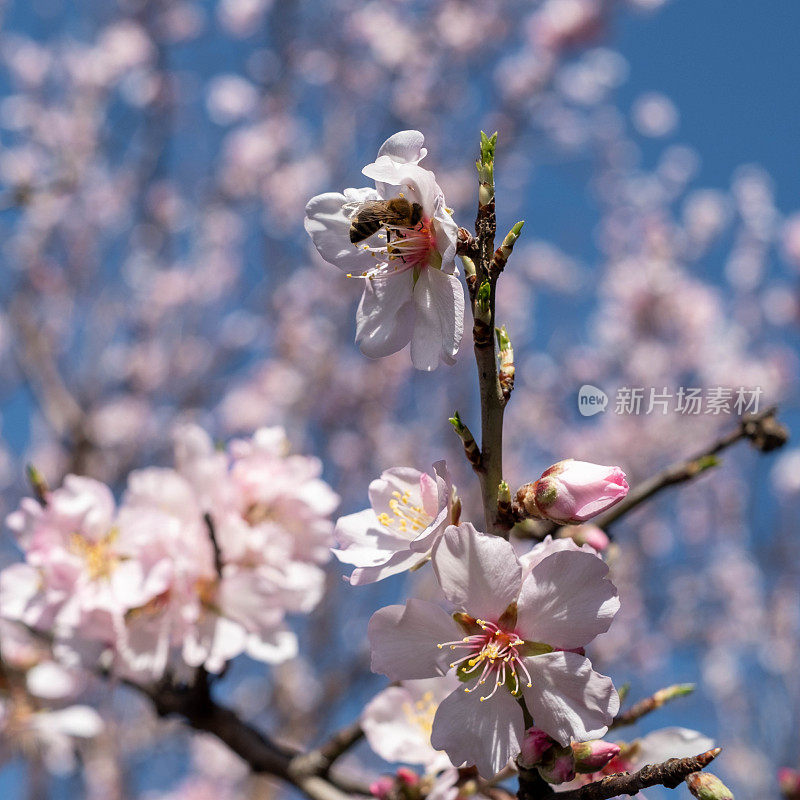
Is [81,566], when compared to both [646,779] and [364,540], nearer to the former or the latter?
[364,540]

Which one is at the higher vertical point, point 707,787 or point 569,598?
point 569,598

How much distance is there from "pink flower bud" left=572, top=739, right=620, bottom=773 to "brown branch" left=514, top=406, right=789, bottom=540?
44 centimetres

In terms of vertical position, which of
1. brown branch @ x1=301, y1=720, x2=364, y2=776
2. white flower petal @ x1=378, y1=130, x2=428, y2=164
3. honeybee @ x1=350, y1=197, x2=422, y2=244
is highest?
white flower petal @ x1=378, y1=130, x2=428, y2=164

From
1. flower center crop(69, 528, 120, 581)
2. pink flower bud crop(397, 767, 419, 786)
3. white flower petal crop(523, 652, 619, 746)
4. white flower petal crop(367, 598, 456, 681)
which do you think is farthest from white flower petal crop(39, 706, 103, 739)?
white flower petal crop(523, 652, 619, 746)

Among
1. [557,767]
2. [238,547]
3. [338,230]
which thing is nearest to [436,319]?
[338,230]

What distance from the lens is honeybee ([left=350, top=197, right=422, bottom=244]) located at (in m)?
1.00

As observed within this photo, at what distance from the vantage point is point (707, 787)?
0.76 m

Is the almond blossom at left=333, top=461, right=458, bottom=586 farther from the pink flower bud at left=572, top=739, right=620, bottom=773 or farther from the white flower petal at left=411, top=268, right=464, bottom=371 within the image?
the pink flower bud at left=572, top=739, right=620, bottom=773

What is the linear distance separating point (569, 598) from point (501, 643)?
11 centimetres

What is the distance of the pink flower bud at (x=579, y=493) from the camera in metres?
0.87

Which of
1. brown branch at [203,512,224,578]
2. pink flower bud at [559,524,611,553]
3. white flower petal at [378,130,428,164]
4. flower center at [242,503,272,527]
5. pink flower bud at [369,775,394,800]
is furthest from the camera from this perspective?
flower center at [242,503,272,527]

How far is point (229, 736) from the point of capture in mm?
1626

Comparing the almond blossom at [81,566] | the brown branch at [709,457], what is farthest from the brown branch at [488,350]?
the almond blossom at [81,566]

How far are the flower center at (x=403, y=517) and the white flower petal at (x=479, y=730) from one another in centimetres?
25
